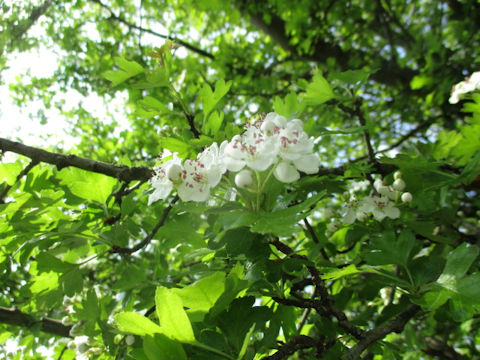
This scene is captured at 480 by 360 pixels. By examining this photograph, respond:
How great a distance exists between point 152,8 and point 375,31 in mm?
2779

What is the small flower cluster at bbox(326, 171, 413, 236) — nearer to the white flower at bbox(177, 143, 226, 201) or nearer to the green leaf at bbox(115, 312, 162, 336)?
the white flower at bbox(177, 143, 226, 201)

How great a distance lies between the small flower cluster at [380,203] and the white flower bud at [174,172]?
0.82 meters

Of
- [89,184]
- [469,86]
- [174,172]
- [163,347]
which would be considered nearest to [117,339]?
[89,184]

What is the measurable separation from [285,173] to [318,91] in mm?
761

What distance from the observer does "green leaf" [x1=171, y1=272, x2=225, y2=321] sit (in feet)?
2.63

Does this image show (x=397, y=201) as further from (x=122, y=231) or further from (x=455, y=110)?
(x=455, y=110)

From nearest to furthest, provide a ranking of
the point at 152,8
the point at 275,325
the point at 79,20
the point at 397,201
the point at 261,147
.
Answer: the point at 261,147 < the point at 275,325 < the point at 397,201 < the point at 79,20 < the point at 152,8

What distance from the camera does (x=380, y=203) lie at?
1433mm

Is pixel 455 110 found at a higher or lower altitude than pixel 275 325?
higher

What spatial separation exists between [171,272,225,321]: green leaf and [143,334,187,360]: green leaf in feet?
0.29

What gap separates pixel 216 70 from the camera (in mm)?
3738

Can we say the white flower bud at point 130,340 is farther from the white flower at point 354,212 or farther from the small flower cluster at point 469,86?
the small flower cluster at point 469,86

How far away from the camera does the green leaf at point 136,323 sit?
797 mm

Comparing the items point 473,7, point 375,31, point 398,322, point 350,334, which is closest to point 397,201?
point 398,322
